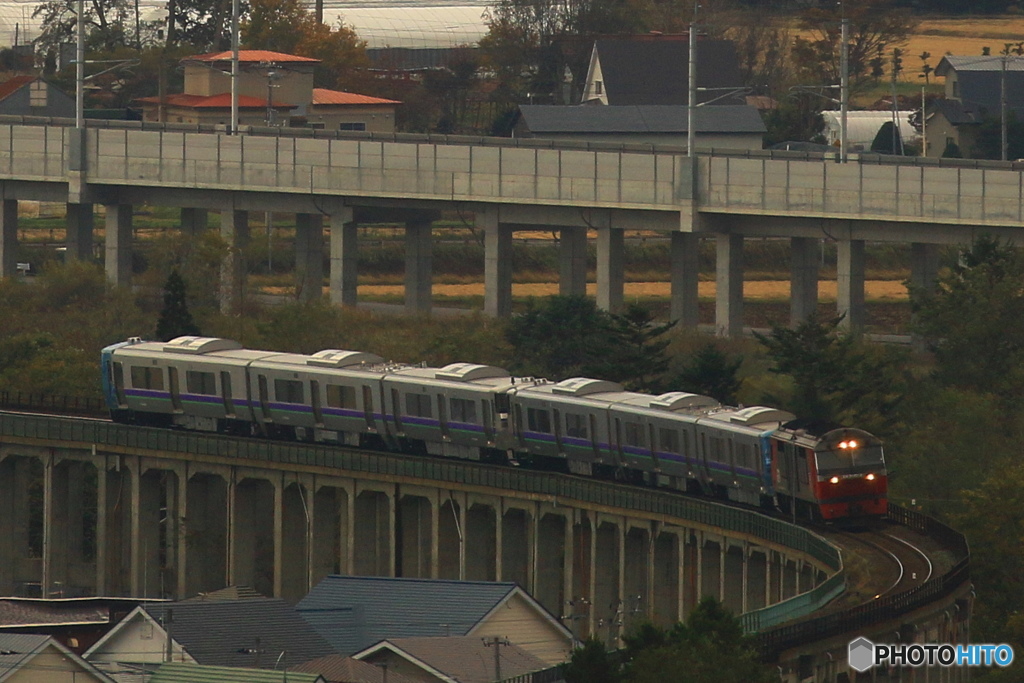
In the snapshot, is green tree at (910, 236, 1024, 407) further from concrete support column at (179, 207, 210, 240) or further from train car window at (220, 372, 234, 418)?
concrete support column at (179, 207, 210, 240)

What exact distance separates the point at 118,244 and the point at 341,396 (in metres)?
45.6

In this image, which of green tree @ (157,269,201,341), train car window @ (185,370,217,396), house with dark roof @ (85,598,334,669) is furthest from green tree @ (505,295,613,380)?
house with dark roof @ (85,598,334,669)

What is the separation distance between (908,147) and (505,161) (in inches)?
2698

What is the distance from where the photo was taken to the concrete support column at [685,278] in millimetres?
121375

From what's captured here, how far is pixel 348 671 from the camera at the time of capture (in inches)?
2431

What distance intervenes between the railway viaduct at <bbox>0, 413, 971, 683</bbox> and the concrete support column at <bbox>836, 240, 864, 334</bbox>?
3022 centimetres

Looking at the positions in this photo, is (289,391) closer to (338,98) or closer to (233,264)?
(233,264)

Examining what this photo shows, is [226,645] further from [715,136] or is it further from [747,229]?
[715,136]

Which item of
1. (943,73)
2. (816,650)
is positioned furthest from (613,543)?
(943,73)

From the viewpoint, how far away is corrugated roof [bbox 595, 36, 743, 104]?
181m

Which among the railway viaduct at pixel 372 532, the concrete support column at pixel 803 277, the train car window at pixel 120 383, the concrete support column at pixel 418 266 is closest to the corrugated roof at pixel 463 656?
the railway viaduct at pixel 372 532

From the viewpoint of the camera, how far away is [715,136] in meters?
165

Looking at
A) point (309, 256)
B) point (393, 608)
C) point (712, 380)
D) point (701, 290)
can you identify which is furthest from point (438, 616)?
point (701, 290)

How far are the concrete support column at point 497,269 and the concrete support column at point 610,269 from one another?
4.98 meters
